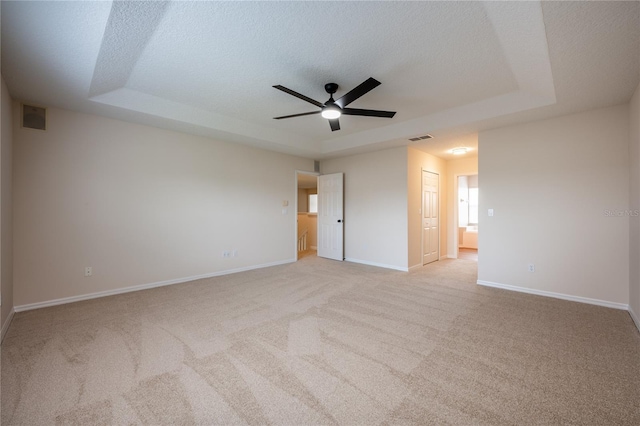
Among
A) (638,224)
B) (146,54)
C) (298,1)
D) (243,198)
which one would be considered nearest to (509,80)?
(638,224)

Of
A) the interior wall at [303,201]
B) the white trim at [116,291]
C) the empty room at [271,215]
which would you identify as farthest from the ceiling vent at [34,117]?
the interior wall at [303,201]

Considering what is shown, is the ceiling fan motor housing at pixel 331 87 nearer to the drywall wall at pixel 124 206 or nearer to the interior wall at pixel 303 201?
the drywall wall at pixel 124 206

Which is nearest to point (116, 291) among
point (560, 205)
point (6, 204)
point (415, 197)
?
point (6, 204)

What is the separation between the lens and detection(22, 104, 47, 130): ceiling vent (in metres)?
3.20

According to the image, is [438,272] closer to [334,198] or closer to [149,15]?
[334,198]

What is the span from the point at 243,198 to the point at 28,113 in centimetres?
301

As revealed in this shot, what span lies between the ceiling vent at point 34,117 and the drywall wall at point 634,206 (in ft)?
22.0

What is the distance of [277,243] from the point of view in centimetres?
583

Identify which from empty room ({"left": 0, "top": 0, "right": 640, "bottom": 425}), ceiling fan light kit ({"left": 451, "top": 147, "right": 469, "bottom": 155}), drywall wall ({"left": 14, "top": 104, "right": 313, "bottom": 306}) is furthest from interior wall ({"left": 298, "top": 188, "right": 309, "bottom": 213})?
ceiling fan light kit ({"left": 451, "top": 147, "right": 469, "bottom": 155})

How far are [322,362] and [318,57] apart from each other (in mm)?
2724

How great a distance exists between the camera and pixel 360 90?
8.55ft

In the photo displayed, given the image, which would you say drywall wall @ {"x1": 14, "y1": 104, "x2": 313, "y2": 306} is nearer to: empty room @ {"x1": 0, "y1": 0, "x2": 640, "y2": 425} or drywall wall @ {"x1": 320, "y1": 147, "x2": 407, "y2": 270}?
empty room @ {"x1": 0, "y1": 0, "x2": 640, "y2": 425}

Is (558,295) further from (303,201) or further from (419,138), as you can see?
(303,201)

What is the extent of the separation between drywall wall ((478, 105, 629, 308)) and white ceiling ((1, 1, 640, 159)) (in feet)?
1.15
